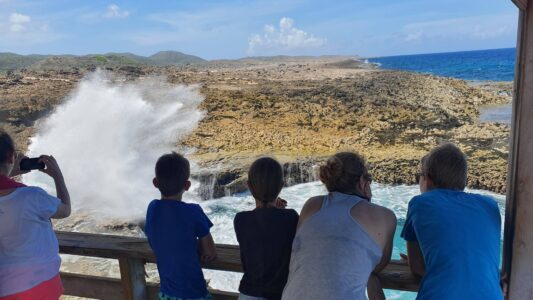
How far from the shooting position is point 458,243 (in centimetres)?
152

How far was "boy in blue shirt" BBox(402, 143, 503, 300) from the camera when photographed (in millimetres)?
1500

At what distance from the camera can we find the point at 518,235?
1.57 metres

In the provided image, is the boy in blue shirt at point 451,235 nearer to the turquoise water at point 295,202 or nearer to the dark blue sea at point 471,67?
the turquoise water at point 295,202

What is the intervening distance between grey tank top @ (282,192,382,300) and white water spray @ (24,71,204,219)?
926cm

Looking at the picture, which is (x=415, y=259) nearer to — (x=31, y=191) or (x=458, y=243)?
(x=458, y=243)

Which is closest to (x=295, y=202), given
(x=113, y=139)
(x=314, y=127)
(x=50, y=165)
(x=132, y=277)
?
(x=314, y=127)

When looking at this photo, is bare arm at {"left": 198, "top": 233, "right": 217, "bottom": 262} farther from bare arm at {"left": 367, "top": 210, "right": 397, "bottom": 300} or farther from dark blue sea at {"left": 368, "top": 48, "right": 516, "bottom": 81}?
dark blue sea at {"left": 368, "top": 48, "right": 516, "bottom": 81}

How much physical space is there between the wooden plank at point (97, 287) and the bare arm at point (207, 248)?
0.49 m

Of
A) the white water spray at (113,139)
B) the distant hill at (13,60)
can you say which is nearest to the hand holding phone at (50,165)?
the white water spray at (113,139)

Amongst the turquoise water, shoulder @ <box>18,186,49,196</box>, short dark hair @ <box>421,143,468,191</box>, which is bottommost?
the turquoise water

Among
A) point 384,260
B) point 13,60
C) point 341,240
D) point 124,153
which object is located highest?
point 13,60

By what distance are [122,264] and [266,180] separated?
2.72ft

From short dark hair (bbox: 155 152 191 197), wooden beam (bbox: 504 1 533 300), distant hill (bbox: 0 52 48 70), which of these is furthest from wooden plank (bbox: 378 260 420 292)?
distant hill (bbox: 0 52 48 70)

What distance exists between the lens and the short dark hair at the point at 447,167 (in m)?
1.64
